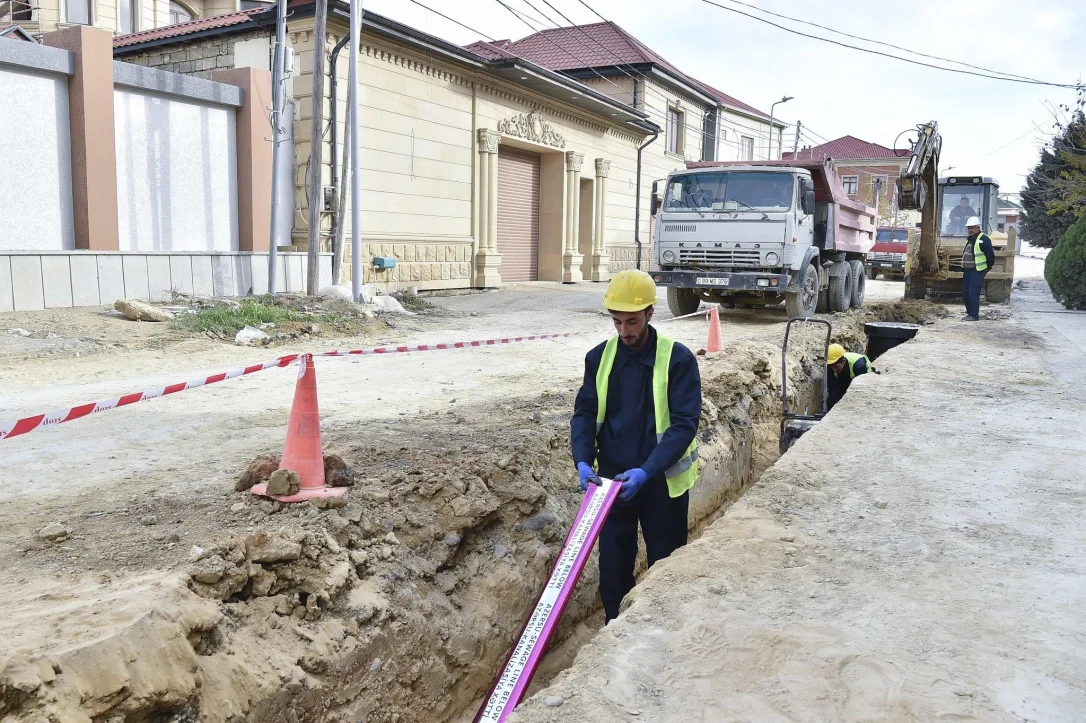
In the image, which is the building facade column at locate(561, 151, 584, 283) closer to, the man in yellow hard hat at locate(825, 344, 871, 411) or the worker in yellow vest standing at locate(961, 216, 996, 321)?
the worker in yellow vest standing at locate(961, 216, 996, 321)

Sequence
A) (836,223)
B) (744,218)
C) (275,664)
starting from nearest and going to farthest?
(275,664), (744,218), (836,223)

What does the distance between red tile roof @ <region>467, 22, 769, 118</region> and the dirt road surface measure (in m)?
22.6

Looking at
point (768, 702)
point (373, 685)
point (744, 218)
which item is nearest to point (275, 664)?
point (373, 685)

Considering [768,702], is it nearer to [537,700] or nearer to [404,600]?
[537,700]

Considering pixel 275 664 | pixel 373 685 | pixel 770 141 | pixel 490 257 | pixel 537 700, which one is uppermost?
pixel 770 141

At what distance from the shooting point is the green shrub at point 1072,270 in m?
17.1

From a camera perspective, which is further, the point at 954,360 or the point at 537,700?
the point at 954,360

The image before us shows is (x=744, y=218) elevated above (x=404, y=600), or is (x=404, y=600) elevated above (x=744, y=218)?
(x=744, y=218)

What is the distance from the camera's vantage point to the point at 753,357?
917 centimetres

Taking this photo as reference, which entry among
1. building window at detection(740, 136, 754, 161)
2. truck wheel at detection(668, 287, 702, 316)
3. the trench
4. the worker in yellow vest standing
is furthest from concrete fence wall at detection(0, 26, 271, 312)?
building window at detection(740, 136, 754, 161)

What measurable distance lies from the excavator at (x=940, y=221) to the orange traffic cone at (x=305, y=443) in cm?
1295

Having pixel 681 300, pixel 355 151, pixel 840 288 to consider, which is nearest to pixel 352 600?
pixel 355 151

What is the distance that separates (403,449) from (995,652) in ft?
11.2

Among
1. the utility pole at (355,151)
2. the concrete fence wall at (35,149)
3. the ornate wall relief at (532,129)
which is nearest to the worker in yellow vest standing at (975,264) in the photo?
the ornate wall relief at (532,129)
